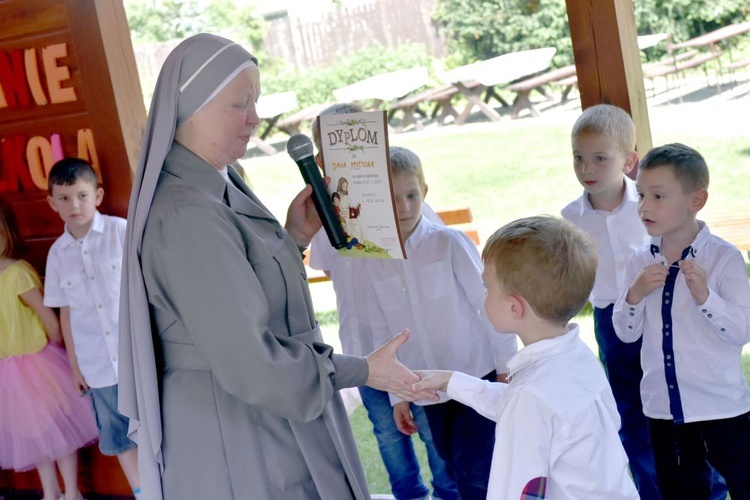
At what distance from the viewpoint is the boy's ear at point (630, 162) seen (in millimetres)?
3074

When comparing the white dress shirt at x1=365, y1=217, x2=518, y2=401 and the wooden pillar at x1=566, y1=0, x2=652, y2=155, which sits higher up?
the wooden pillar at x1=566, y1=0, x2=652, y2=155

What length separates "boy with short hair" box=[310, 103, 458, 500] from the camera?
3.25m

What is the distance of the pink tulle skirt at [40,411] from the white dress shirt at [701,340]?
8.82ft

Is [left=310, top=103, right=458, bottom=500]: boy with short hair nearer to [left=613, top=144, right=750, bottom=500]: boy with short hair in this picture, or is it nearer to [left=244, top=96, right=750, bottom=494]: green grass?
[left=613, top=144, right=750, bottom=500]: boy with short hair

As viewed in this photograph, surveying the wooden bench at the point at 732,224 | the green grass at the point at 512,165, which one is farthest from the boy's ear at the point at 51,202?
the green grass at the point at 512,165

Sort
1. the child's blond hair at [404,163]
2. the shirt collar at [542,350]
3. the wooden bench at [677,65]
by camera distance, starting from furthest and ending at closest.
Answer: the wooden bench at [677,65] → the child's blond hair at [404,163] → the shirt collar at [542,350]

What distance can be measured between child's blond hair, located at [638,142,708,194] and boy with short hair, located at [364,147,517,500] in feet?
2.31

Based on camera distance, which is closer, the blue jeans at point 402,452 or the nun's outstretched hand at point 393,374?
the nun's outstretched hand at point 393,374

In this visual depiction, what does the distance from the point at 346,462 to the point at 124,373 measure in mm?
597

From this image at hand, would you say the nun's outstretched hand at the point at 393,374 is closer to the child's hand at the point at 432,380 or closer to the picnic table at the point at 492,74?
the child's hand at the point at 432,380

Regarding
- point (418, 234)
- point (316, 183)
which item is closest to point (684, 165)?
point (418, 234)

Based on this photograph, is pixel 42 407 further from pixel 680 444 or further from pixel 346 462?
pixel 680 444

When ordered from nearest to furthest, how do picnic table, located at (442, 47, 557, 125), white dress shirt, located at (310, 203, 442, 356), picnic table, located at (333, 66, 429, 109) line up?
white dress shirt, located at (310, 203, 442, 356) < picnic table, located at (442, 47, 557, 125) < picnic table, located at (333, 66, 429, 109)

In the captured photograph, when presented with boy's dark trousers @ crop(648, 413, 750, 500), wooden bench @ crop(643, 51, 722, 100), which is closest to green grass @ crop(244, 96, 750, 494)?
wooden bench @ crop(643, 51, 722, 100)
